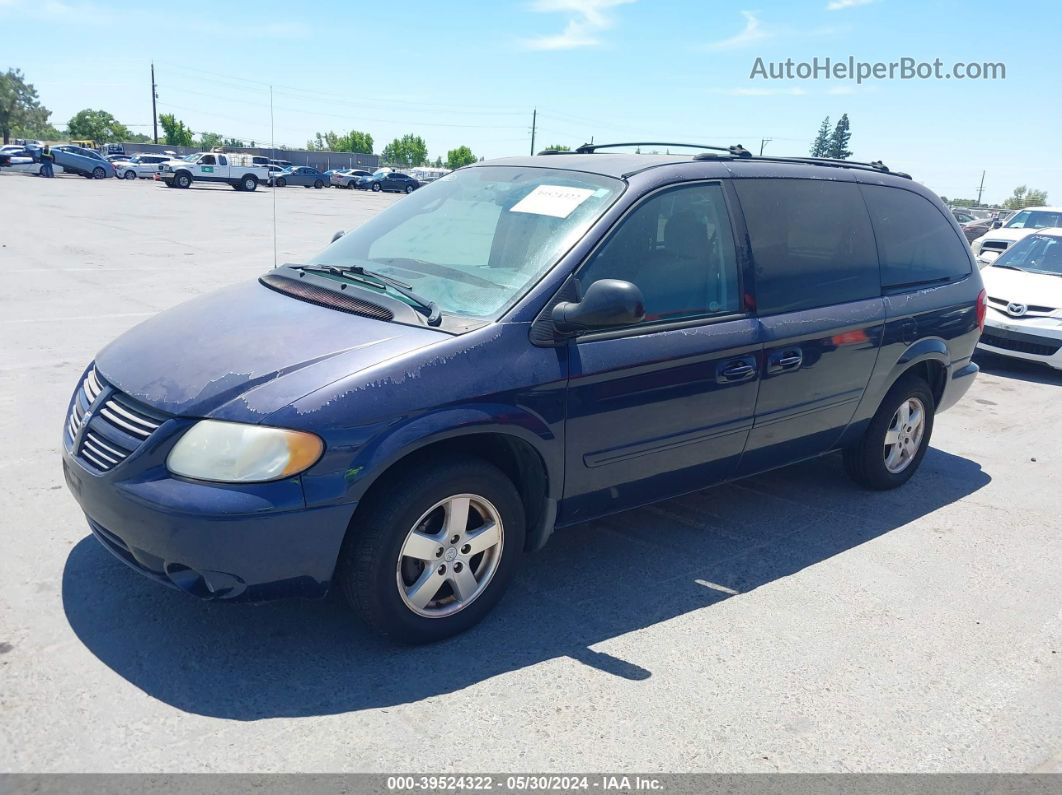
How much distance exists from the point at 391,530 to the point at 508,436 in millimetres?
612

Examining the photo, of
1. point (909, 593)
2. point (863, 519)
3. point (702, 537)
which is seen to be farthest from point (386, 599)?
point (863, 519)

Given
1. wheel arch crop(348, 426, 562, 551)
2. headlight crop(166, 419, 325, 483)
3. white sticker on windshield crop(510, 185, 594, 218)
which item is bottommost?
wheel arch crop(348, 426, 562, 551)

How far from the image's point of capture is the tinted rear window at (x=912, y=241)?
501cm

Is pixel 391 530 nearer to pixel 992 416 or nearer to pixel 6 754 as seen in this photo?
pixel 6 754

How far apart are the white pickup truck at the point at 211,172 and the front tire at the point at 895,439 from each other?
128ft

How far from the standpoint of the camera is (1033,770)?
9.43 feet

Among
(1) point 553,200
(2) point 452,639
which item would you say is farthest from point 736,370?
(2) point 452,639

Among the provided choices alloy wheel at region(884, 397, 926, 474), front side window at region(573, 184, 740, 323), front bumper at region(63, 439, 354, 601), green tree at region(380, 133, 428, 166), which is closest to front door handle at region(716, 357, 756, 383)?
front side window at region(573, 184, 740, 323)

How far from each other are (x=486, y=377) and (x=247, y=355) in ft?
2.92

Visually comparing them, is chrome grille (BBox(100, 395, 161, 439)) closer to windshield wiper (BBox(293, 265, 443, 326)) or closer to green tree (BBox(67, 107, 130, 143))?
windshield wiper (BBox(293, 265, 443, 326))

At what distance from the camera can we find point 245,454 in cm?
287

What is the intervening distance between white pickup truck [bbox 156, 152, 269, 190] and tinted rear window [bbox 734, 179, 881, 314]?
39.2 metres

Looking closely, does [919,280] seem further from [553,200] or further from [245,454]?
[245,454]

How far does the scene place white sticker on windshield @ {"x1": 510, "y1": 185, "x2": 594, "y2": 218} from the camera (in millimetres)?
3848
